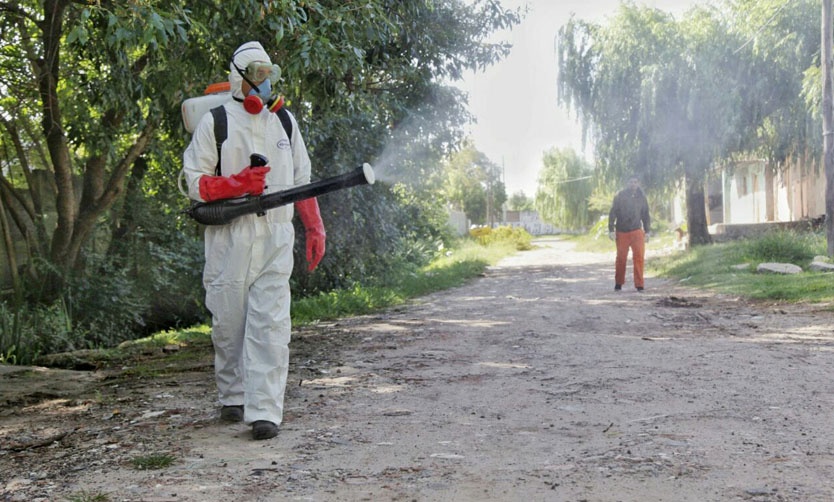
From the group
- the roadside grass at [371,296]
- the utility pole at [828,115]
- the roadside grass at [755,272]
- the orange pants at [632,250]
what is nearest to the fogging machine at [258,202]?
the roadside grass at [371,296]

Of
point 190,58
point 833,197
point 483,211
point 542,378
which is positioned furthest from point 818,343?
point 483,211

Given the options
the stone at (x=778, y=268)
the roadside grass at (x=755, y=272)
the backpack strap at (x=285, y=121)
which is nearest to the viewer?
the backpack strap at (x=285, y=121)

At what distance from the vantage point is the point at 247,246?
14.6ft

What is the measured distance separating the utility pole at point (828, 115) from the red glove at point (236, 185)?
1401 centimetres

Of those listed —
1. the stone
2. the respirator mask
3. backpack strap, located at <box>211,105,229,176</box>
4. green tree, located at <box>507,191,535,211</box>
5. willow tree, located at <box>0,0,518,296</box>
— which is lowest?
the stone

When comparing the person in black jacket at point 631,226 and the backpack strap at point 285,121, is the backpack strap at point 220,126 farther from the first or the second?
the person in black jacket at point 631,226

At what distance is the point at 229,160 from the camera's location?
4.55 meters

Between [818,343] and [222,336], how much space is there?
16.3 ft

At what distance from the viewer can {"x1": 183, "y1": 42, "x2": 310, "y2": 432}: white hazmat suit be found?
172 inches

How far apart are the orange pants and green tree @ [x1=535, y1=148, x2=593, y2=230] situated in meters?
46.9

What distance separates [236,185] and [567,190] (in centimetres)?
5851

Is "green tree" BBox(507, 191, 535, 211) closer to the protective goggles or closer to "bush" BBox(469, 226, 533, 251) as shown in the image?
"bush" BBox(469, 226, 533, 251)

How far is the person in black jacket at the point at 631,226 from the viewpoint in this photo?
13133mm

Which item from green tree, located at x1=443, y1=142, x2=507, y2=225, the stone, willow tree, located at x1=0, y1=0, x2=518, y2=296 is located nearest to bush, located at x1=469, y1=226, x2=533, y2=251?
green tree, located at x1=443, y1=142, x2=507, y2=225
